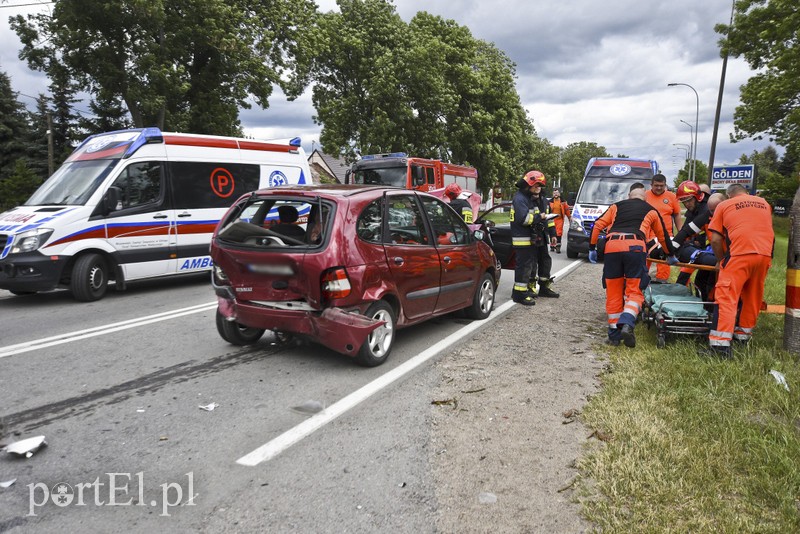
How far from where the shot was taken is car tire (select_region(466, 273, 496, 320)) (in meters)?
6.83

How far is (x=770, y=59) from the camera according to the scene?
69.2 ft

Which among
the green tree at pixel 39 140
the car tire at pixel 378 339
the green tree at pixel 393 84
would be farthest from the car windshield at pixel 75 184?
the green tree at pixel 39 140

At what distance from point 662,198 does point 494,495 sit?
7.29m

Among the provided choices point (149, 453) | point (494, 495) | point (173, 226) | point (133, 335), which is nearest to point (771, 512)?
point (494, 495)

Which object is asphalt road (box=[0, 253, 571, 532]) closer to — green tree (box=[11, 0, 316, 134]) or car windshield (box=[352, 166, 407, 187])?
car windshield (box=[352, 166, 407, 187])

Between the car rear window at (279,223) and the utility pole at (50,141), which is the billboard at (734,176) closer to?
the car rear window at (279,223)

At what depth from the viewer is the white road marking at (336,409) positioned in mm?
3297

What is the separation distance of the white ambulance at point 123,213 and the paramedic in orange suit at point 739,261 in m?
7.75

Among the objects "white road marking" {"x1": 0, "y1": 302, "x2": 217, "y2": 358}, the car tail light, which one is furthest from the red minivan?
"white road marking" {"x1": 0, "y1": 302, "x2": 217, "y2": 358}

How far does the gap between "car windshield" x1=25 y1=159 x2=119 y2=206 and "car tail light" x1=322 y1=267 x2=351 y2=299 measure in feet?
17.6

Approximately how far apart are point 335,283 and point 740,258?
12.3 ft

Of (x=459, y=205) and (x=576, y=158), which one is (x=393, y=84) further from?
(x=576, y=158)

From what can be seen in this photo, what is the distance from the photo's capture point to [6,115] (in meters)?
34.3

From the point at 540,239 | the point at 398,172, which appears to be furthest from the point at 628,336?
the point at 398,172
